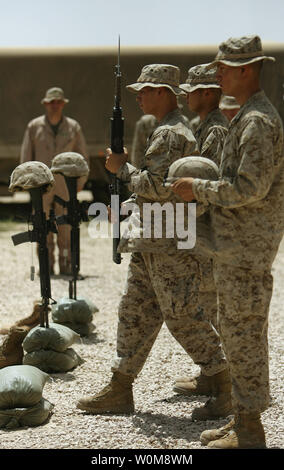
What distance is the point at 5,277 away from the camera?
1072 centimetres

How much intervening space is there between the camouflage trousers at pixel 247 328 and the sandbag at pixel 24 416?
4.43 ft

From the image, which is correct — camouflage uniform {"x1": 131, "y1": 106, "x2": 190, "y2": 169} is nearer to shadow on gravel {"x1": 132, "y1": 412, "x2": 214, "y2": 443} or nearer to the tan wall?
the tan wall

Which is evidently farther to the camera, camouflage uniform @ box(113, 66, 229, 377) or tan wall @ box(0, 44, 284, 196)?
tan wall @ box(0, 44, 284, 196)

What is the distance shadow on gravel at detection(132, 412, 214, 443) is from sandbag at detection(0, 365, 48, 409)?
24.9 inches

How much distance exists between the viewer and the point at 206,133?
19.0ft

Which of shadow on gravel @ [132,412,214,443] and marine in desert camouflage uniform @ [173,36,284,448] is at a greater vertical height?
marine in desert camouflage uniform @ [173,36,284,448]

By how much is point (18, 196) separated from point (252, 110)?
18.5 meters

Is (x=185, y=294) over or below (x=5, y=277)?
over

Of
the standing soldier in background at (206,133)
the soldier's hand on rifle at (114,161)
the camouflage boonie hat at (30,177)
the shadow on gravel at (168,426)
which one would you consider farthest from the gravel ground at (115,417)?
the soldier's hand on rifle at (114,161)

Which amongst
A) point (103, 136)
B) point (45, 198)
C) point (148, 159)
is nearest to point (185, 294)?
point (148, 159)

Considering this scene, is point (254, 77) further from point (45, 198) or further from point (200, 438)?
A: point (45, 198)

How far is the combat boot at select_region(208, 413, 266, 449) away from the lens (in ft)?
14.0

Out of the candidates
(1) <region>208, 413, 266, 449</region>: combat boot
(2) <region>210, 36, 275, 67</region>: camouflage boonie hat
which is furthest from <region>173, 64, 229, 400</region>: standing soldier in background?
(2) <region>210, 36, 275, 67</region>: camouflage boonie hat

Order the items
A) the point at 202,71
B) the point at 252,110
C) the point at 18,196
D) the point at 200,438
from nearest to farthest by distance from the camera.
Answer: the point at 252,110
the point at 200,438
the point at 202,71
the point at 18,196
